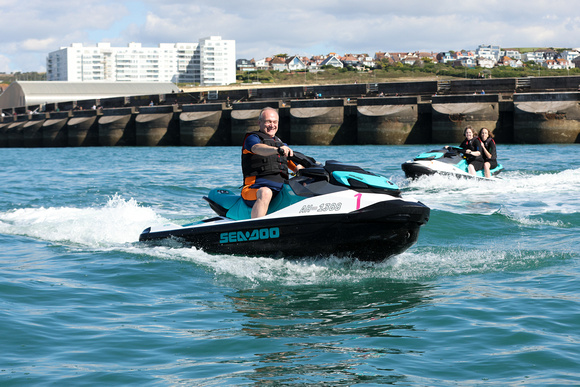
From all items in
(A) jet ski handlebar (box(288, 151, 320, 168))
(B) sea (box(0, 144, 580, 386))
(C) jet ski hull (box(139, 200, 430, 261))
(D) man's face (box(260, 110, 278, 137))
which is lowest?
(B) sea (box(0, 144, 580, 386))

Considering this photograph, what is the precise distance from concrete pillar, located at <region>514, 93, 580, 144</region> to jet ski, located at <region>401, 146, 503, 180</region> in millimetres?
15026

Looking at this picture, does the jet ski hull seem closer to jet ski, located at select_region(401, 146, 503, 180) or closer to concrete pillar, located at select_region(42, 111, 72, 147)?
jet ski, located at select_region(401, 146, 503, 180)

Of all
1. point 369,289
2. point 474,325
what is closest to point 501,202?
point 369,289

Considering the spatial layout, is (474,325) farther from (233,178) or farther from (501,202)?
(233,178)

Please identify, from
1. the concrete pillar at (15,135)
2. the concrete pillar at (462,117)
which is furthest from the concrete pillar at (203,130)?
the concrete pillar at (15,135)

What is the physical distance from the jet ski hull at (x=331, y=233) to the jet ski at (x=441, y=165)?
27.7ft

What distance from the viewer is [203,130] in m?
36.7

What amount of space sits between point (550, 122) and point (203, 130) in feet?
57.8

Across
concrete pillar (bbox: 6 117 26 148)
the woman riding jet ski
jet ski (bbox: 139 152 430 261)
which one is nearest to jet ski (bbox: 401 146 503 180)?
the woman riding jet ski

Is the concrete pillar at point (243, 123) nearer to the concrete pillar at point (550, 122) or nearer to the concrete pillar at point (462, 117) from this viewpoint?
the concrete pillar at point (462, 117)

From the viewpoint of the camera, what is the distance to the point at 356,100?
3506 centimetres

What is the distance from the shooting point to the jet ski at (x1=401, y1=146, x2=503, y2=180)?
1471 centimetres

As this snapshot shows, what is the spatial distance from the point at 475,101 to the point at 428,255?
2475 cm

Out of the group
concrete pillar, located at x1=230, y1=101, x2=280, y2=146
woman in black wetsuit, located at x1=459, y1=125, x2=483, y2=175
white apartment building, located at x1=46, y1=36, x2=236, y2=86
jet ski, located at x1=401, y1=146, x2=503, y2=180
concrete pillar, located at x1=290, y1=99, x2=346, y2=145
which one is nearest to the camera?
jet ski, located at x1=401, y1=146, x2=503, y2=180
